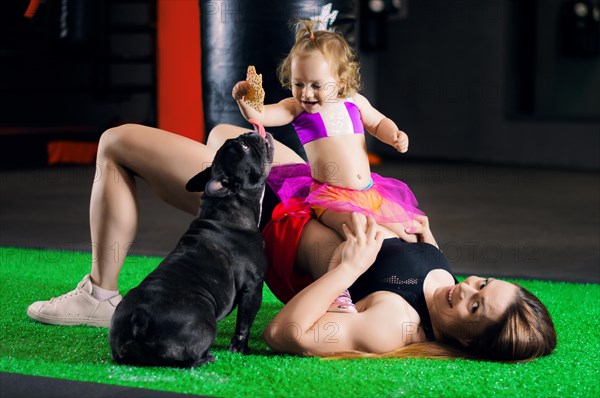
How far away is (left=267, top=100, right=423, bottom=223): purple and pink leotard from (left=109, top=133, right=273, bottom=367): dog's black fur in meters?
0.24

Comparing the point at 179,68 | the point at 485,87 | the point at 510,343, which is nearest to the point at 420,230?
the point at 510,343

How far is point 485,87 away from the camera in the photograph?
30.1 ft

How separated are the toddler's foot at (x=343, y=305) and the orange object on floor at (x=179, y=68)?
485cm

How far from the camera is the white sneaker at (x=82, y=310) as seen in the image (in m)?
2.47

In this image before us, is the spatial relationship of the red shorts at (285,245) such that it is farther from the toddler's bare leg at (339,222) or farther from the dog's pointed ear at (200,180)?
the dog's pointed ear at (200,180)

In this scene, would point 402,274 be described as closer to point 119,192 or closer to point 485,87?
point 119,192

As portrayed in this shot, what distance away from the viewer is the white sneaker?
8.10 ft

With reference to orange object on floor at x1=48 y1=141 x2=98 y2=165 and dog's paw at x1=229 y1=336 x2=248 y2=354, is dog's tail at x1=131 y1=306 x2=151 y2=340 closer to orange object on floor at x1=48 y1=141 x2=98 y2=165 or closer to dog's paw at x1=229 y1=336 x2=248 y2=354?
dog's paw at x1=229 y1=336 x2=248 y2=354

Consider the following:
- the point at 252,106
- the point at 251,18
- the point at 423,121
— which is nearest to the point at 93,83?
the point at 423,121

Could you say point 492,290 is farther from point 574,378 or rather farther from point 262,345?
point 262,345

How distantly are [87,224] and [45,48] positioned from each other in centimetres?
395

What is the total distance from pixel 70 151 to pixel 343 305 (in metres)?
6.39

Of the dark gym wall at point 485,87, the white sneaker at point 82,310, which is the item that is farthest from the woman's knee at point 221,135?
the dark gym wall at point 485,87

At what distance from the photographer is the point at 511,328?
2045 millimetres
